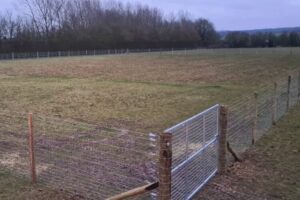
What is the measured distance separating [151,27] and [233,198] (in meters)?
132

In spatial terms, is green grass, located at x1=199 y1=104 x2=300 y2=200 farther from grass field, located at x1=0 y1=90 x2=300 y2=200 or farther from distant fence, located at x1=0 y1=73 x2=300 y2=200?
distant fence, located at x1=0 y1=73 x2=300 y2=200

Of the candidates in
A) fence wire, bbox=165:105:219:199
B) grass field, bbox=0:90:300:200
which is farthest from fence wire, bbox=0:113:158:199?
fence wire, bbox=165:105:219:199

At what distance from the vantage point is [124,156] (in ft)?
26.5

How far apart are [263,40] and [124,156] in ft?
398

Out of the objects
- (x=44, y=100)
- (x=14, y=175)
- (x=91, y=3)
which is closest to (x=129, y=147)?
(x=14, y=175)

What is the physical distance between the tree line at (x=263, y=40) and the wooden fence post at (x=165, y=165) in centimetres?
12182

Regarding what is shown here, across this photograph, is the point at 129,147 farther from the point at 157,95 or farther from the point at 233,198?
the point at 157,95

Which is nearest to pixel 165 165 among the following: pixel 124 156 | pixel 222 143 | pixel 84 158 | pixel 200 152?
pixel 200 152

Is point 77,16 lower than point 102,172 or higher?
higher

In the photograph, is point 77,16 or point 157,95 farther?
point 77,16

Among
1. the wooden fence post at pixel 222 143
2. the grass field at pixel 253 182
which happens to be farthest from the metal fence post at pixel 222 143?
the grass field at pixel 253 182

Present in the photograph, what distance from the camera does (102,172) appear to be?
7.01 m

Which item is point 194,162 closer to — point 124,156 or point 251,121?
point 124,156

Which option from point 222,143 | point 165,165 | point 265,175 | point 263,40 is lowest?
point 265,175
